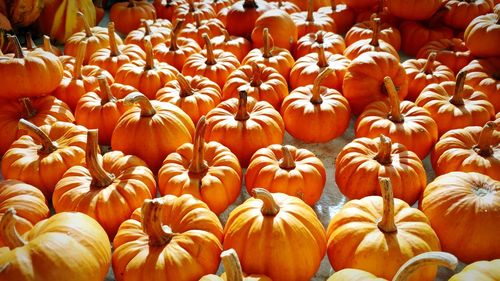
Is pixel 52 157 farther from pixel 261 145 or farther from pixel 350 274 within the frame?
pixel 350 274

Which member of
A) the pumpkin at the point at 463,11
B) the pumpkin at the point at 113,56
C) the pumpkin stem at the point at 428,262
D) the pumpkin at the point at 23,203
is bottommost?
the pumpkin at the point at 23,203

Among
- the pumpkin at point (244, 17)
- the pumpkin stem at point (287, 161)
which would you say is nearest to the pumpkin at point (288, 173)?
the pumpkin stem at point (287, 161)

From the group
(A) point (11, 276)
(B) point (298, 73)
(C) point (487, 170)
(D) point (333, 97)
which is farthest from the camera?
(B) point (298, 73)

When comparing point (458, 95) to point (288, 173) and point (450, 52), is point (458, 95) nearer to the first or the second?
point (450, 52)

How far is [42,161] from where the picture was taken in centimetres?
213

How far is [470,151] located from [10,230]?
1.83 metres

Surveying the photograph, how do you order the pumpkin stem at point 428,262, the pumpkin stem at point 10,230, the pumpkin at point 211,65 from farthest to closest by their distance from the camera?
the pumpkin at point 211,65 < the pumpkin stem at point 10,230 < the pumpkin stem at point 428,262

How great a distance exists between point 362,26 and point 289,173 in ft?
6.20

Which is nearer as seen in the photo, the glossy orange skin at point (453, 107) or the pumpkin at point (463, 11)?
the glossy orange skin at point (453, 107)

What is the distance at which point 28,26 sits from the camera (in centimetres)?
392

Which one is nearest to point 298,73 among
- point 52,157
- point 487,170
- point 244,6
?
point 244,6

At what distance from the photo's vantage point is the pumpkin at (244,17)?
3547mm

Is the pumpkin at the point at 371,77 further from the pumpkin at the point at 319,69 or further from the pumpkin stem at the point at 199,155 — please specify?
the pumpkin stem at the point at 199,155

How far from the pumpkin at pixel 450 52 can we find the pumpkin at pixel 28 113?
231 centimetres
